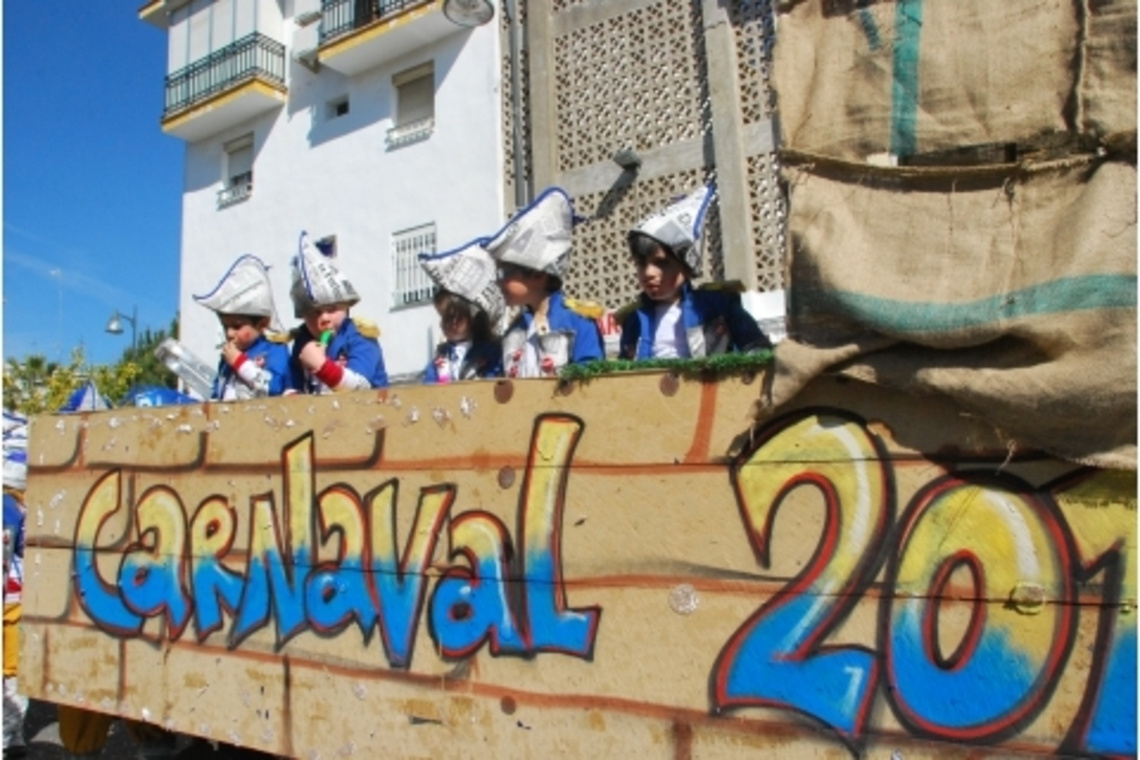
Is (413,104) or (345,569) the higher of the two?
(413,104)

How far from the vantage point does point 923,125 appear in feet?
7.13

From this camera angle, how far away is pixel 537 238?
356 cm

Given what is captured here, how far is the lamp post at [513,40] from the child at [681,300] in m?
9.42

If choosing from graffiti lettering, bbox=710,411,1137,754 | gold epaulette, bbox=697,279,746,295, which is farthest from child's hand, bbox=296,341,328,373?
graffiti lettering, bbox=710,411,1137,754

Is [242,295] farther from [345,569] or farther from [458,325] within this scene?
[345,569]

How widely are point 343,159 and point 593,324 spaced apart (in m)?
12.5

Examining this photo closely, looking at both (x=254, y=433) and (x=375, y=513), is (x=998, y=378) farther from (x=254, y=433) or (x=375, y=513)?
(x=254, y=433)

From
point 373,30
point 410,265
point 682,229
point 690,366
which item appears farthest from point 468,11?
point 690,366

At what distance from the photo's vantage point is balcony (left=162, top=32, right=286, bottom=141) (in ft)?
53.0

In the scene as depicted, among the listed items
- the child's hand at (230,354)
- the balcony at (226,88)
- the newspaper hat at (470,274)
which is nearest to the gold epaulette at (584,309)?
the newspaper hat at (470,274)

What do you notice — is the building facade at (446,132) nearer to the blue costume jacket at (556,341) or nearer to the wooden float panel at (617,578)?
the blue costume jacket at (556,341)

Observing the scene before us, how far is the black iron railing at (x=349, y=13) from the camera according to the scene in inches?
572

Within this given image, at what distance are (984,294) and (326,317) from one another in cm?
297

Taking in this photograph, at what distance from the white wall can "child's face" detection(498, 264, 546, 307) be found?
30.8ft
